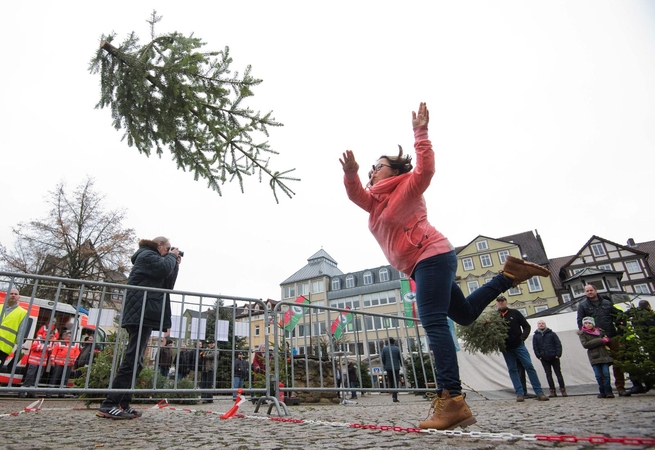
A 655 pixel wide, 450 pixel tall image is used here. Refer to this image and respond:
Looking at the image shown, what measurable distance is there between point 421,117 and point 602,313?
650 centimetres

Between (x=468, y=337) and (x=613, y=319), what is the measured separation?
2.66m

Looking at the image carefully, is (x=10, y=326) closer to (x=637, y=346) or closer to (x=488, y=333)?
(x=488, y=333)

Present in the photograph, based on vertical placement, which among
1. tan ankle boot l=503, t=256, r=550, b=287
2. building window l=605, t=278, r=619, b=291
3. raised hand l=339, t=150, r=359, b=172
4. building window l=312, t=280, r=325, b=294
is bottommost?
tan ankle boot l=503, t=256, r=550, b=287

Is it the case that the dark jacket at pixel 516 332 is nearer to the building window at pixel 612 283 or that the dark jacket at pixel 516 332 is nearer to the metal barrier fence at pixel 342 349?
the metal barrier fence at pixel 342 349

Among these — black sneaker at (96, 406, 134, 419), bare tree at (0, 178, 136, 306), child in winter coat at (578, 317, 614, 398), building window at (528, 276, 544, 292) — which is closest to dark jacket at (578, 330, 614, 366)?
child in winter coat at (578, 317, 614, 398)

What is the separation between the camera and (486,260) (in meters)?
44.3

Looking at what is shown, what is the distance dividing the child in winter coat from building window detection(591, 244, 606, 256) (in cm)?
4530

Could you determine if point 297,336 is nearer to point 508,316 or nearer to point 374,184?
point 508,316

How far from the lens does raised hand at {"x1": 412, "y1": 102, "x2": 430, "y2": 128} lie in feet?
8.95

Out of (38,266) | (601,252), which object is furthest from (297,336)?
(601,252)

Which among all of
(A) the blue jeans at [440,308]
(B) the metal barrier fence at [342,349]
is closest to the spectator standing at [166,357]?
(B) the metal barrier fence at [342,349]

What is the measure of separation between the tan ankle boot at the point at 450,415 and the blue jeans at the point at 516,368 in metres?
5.91

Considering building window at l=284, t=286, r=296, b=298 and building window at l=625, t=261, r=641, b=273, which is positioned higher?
building window at l=284, t=286, r=296, b=298

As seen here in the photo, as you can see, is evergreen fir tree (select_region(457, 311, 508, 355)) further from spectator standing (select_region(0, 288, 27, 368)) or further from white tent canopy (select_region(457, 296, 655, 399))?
spectator standing (select_region(0, 288, 27, 368))
